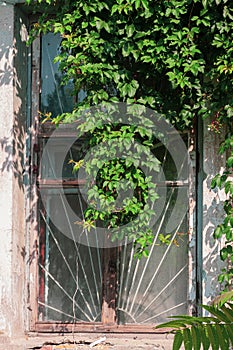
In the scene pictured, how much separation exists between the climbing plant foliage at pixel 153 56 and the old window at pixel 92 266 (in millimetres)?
346

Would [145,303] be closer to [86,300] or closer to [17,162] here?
[86,300]

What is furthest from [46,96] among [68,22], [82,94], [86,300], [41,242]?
[86,300]

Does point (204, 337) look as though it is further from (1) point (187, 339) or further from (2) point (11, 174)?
(2) point (11, 174)

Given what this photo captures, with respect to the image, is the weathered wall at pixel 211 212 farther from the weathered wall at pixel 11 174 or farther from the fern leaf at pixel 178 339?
the fern leaf at pixel 178 339

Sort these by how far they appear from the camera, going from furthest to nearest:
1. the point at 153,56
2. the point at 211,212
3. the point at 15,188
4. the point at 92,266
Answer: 1. the point at 92,266
2. the point at 15,188
3. the point at 211,212
4. the point at 153,56

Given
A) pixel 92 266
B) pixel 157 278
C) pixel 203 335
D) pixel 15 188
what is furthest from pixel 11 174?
pixel 203 335

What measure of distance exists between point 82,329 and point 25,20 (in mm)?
2201

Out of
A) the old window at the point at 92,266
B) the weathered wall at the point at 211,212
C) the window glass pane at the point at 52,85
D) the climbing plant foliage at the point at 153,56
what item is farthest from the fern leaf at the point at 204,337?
the window glass pane at the point at 52,85

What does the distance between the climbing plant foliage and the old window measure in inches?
13.6

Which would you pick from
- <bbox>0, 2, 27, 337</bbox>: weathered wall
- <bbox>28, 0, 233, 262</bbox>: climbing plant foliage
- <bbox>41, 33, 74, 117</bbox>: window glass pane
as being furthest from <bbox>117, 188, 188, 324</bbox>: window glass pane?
<bbox>41, 33, 74, 117</bbox>: window glass pane

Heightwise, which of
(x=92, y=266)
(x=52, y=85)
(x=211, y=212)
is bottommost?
(x=92, y=266)

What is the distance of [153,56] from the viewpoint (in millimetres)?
4531

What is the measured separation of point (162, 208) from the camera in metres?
4.94

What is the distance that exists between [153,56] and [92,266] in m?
1.51
